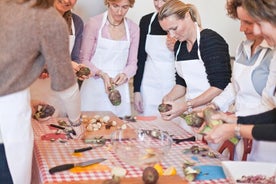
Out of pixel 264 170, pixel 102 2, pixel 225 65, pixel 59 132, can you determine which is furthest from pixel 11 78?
pixel 102 2

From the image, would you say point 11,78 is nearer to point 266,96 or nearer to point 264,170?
point 264,170

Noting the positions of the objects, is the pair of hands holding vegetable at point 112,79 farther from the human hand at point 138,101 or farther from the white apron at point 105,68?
the human hand at point 138,101

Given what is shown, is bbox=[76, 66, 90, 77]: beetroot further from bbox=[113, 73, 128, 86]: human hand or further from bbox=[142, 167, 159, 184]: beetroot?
bbox=[142, 167, 159, 184]: beetroot

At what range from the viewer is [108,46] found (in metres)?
2.36

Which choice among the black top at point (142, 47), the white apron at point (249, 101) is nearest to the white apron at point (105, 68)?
the black top at point (142, 47)

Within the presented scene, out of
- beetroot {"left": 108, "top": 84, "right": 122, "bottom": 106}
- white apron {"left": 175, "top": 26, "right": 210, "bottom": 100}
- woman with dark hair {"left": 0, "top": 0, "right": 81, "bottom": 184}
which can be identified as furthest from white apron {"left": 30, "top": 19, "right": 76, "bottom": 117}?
woman with dark hair {"left": 0, "top": 0, "right": 81, "bottom": 184}

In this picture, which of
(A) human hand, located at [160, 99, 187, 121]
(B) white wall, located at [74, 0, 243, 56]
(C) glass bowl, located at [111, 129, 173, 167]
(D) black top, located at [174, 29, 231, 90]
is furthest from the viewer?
(B) white wall, located at [74, 0, 243, 56]

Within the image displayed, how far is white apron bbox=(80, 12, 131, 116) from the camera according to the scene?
2.36 metres

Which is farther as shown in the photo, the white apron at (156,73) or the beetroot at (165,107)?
the white apron at (156,73)

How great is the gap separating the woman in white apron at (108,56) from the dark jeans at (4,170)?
3.88 feet

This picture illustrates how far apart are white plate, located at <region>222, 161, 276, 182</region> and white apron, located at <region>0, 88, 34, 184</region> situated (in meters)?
0.60

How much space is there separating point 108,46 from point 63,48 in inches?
51.6

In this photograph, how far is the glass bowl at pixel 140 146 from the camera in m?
1.28

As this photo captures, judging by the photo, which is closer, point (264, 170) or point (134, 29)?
point (264, 170)
